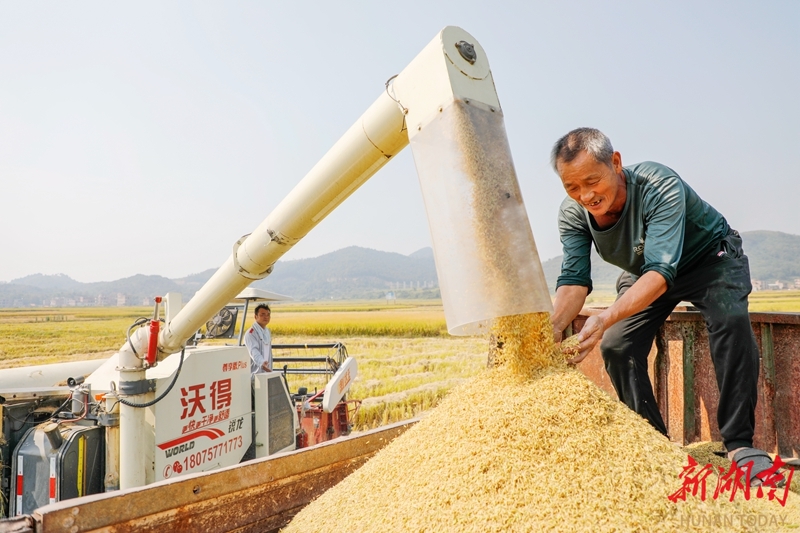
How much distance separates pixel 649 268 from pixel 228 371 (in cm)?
295

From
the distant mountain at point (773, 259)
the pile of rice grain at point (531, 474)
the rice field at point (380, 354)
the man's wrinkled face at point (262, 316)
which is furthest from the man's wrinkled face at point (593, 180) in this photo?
the distant mountain at point (773, 259)

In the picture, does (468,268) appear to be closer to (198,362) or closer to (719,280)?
(719,280)

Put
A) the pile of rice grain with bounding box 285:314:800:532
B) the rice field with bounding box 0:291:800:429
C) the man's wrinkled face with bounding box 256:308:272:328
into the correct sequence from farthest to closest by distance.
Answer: the rice field with bounding box 0:291:800:429
the man's wrinkled face with bounding box 256:308:272:328
the pile of rice grain with bounding box 285:314:800:532

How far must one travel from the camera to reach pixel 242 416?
4062 mm

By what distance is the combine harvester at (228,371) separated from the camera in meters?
1.73

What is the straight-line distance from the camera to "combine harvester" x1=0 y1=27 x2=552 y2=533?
1732 mm

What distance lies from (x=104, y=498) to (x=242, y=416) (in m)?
2.42

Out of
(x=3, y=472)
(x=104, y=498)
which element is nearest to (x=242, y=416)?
(x=3, y=472)

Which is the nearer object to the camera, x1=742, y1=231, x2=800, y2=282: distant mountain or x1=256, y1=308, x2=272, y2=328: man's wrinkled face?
x1=256, y1=308, x2=272, y2=328: man's wrinkled face

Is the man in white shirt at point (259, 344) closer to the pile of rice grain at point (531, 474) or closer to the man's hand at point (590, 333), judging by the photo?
the pile of rice grain at point (531, 474)

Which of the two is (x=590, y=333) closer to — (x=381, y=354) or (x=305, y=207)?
(x=305, y=207)

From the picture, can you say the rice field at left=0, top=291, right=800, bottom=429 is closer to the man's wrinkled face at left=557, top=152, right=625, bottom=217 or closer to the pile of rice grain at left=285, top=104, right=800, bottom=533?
the man's wrinkled face at left=557, top=152, right=625, bottom=217

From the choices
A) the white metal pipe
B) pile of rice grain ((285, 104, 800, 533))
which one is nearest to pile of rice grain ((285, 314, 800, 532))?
pile of rice grain ((285, 104, 800, 533))

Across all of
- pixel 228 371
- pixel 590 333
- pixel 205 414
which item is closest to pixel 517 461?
pixel 590 333
